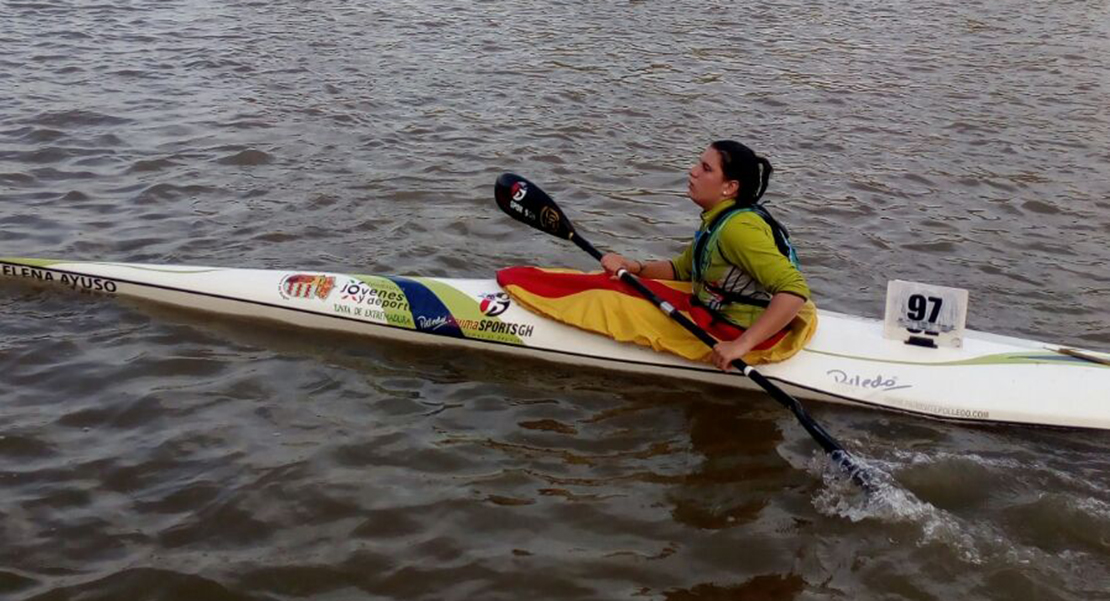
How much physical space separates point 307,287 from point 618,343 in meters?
1.81

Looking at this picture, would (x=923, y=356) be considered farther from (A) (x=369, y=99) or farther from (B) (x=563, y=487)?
(A) (x=369, y=99)

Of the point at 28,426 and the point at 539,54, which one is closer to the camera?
the point at 28,426

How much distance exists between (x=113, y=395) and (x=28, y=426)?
427mm

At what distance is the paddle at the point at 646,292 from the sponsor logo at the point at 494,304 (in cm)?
50

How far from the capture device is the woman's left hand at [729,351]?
5.22 meters

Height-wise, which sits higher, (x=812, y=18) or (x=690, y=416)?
(x=812, y=18)

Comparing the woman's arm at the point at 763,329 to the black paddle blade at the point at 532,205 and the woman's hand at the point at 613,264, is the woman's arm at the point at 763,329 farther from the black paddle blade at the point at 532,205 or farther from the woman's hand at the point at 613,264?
the black paddle blade at the point at 532,205

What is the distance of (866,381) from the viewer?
219 inches

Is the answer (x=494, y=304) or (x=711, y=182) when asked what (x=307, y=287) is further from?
(x=711, y=182)

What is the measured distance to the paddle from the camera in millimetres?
4926

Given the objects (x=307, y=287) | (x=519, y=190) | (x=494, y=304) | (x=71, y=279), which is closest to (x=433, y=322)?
(x=494, y=304)

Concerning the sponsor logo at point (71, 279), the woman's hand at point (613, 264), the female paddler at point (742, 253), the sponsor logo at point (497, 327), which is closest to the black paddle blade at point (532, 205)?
the woman's hand at point (613, 264)

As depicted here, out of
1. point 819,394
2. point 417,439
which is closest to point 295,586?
point 417,439

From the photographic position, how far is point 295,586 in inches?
161
